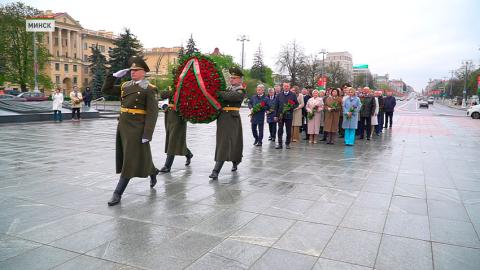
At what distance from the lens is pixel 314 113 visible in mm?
12609

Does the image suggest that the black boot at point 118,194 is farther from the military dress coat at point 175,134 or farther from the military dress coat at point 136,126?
the military dress coat at point 175,134

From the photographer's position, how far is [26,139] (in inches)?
488

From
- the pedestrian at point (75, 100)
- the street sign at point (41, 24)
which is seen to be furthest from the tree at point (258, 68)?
the pedestrian at point (75, 100)

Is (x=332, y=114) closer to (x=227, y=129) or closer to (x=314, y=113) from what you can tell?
(x=314, y=113)

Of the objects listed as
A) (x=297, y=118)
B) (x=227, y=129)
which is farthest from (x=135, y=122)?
(x=297, y=118)

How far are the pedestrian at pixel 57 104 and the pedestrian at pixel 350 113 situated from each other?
1394 cm

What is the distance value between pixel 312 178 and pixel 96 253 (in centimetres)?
437

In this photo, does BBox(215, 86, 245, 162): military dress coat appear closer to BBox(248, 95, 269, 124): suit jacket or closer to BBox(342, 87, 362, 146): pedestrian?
BBox(248, 95, 269, 124): suit jacket

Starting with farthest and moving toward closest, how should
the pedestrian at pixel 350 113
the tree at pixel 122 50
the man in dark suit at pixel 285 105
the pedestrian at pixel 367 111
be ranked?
the tree at pixel 122 50 < the pedestrian at pixel 367 111 < the pedestrian at pixel 350 113 < the man in dark suit at pixel 285 105

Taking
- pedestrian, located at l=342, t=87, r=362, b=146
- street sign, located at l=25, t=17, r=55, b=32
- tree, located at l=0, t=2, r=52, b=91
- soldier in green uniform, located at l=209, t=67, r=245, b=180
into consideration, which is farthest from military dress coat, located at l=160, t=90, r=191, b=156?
tree, located at l=0, t=2, r=52, b=91

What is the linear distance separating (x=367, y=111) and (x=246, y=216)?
10535 millimetres

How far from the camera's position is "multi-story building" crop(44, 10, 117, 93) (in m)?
86.6

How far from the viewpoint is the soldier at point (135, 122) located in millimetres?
5367

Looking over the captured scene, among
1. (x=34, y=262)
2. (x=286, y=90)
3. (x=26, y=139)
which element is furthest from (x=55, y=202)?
(x=26, y=139)
